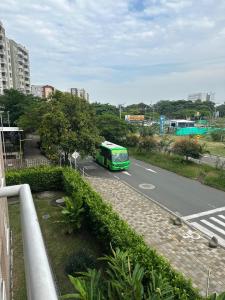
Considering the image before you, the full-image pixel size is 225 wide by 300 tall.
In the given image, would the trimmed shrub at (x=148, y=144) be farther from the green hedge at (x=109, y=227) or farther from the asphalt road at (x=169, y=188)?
the green hedge at (x=109, y=227)

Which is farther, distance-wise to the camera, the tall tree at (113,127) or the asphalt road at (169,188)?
the tall tree at (113,127)

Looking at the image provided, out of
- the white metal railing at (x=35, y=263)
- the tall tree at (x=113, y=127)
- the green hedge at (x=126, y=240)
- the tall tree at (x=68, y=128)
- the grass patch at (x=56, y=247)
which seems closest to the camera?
the white metal railing at (x=35, y=263)

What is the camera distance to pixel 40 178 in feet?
58.9

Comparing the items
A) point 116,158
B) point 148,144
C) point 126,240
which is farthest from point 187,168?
point 126,240

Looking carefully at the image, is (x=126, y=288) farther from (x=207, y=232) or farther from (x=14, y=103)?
(x=14, y=103)

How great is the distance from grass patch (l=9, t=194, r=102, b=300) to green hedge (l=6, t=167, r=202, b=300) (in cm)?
78

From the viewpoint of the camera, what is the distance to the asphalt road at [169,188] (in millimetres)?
15693

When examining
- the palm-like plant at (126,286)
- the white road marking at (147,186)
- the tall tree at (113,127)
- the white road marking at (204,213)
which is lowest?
the white road marking at (204,213)

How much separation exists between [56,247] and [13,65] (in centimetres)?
7216

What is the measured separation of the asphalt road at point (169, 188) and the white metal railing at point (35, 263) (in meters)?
14.2

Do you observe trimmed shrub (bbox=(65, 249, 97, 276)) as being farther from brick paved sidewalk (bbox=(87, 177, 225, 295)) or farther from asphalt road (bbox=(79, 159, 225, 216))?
asphalt road (bbox=(79, 159, 225, 216))

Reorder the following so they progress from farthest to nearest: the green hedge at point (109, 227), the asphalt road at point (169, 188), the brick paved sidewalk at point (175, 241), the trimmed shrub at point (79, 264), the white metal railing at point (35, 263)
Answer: the asphalt road at point (169, 188)
the brick paved sidewalk at point (175, 241)
the trimmed shrub at point (79, 264)
the green hedge at point (109, 227)
the white metal railing at point (35, 263)

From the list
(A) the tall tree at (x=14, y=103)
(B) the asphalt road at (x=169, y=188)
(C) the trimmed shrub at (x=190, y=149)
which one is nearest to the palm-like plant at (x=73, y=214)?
(B) the asphalt road at (x=169, y=188)

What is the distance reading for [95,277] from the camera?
6395 mm
